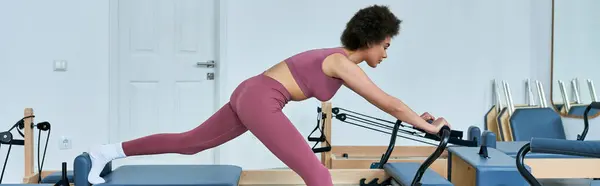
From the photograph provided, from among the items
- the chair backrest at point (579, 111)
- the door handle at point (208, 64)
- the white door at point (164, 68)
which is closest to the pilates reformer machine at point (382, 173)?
the white door at point (164, 68)

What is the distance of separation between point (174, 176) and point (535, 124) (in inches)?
132

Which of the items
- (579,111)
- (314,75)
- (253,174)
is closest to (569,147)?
(314,75)

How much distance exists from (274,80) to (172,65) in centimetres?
259

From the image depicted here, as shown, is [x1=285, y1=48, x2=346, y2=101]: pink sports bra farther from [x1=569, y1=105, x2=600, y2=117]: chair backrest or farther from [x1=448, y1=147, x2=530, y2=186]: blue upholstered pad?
[x1=569, y1=105, x2=600, y2=117]: chair backrest

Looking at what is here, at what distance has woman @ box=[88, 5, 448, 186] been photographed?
2.02m

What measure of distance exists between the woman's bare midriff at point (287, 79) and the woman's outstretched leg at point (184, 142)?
9.5 inches

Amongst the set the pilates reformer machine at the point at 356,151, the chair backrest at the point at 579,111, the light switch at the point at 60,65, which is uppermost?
the light switch at the point at 60,65

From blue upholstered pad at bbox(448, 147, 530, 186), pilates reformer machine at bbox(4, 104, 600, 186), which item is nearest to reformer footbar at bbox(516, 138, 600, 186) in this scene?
pilates reformer machine at bbox(4, 104, 600, 186)

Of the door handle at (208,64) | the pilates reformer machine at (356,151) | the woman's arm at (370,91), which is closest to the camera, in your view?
the woman's arm at (370,91)

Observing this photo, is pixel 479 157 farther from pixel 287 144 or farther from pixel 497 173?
pixel 287 144

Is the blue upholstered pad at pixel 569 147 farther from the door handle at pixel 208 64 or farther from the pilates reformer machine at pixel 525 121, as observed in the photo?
the door handle at pixel 208 64

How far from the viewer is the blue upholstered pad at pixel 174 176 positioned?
2164 millimetres

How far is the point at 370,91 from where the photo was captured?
2014mm

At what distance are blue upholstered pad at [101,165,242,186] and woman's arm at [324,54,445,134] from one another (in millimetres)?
604
